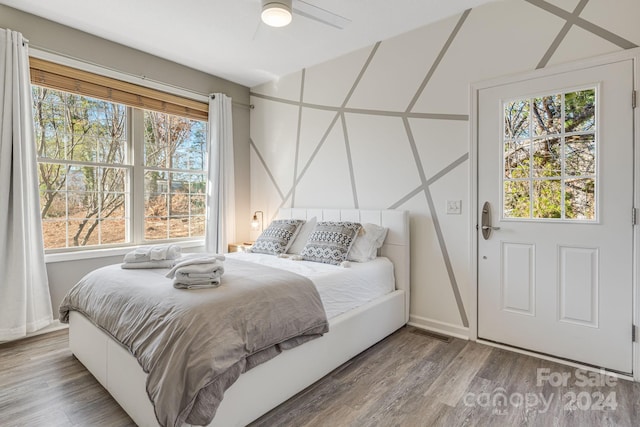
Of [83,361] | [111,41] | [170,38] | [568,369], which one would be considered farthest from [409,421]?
[111,41]

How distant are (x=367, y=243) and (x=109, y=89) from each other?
9.73 ft

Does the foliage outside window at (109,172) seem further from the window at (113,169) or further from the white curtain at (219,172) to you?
the white curtain at (219,172)

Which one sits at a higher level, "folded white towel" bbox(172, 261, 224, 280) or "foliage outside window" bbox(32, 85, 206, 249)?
"foliage outside window" bbox(32, 85, 206, 249)

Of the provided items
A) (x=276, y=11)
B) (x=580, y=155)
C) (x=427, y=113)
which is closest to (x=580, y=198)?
(x=580, y=155)

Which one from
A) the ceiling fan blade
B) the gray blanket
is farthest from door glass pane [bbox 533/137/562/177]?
the gray blanket

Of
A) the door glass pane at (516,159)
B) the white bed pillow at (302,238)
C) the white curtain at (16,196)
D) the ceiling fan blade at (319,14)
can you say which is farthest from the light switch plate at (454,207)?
the white curtain at (16,196)

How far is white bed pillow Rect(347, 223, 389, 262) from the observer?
2.90 meters

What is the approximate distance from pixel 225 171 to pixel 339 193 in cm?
155

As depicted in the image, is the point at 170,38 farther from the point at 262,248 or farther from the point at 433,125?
the point at 433,125

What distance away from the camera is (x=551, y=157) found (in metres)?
2.42

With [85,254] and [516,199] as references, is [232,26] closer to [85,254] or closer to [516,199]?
[85,254]

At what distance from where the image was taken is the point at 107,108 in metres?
3.40

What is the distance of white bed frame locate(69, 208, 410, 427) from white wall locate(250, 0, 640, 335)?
212 mm

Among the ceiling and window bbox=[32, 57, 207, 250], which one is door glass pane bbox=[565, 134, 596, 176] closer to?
the ceiling
